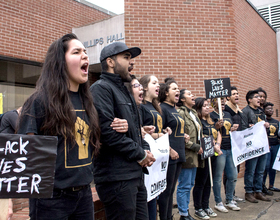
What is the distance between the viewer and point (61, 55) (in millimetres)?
1966

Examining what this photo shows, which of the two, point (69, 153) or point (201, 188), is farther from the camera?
point (201, 188)

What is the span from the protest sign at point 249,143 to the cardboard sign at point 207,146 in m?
0.72

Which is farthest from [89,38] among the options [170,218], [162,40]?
[170,218]

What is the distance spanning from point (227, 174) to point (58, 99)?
14.1 feet

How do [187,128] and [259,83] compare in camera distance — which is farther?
[259,83]

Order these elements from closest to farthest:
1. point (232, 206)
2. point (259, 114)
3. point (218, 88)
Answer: point (232, 206) → point (218, 88) → point (259, 114)

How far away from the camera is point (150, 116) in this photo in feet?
12.3

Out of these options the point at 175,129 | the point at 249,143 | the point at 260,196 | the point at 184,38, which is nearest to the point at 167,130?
the point at 175,129

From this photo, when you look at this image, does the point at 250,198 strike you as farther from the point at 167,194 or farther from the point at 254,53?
the point at 254,53

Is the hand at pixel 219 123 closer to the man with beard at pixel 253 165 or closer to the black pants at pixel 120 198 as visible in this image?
the man with beard at pixel 253 165

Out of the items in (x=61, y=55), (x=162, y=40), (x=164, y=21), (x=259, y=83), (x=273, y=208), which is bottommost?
(x=273, y=208)

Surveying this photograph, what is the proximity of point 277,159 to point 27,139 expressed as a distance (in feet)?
21.0

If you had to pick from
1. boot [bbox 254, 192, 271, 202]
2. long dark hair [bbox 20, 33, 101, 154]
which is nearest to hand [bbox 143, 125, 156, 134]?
long dark hair [bbox 20, 33, 101, 154]

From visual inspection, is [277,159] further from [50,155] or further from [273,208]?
[50,155]
